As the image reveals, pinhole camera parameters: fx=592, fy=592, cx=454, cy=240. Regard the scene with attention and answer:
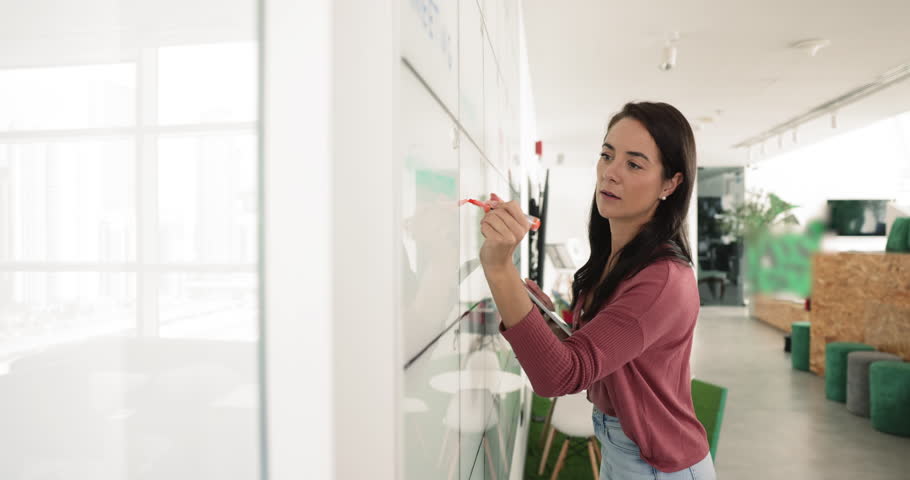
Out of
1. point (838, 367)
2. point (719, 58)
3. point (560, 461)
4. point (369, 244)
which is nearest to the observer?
point (369, 244)

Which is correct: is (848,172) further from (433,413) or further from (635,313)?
(433,413)

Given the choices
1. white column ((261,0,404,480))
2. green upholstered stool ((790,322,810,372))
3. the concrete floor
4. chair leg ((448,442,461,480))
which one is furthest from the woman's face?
green upholstered stool ((790,322,810,372))

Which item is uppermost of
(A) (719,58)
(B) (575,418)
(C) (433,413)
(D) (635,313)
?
(A) (719,58)

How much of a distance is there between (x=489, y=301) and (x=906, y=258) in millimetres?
4926

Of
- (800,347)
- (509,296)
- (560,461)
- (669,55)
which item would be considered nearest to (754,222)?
(800,347)

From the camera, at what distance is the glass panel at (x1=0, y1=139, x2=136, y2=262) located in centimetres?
A: 45

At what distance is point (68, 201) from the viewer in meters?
0.46

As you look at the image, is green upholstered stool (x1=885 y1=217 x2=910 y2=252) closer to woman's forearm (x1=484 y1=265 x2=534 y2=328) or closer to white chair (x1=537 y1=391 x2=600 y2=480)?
white chair (x1=537 y1=391 x2=600 y2=480)

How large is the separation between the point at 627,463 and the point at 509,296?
62 centimetres

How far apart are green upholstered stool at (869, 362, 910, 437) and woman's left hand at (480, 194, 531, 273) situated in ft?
→ 15.5

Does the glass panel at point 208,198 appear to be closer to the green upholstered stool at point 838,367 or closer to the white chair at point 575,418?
the white chair at point 575,418

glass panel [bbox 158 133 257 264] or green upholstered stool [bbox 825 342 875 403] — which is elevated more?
glass panel [bbox 158 133 257 264]

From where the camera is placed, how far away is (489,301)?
185 cm

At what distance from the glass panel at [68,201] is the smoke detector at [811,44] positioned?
533 cm
